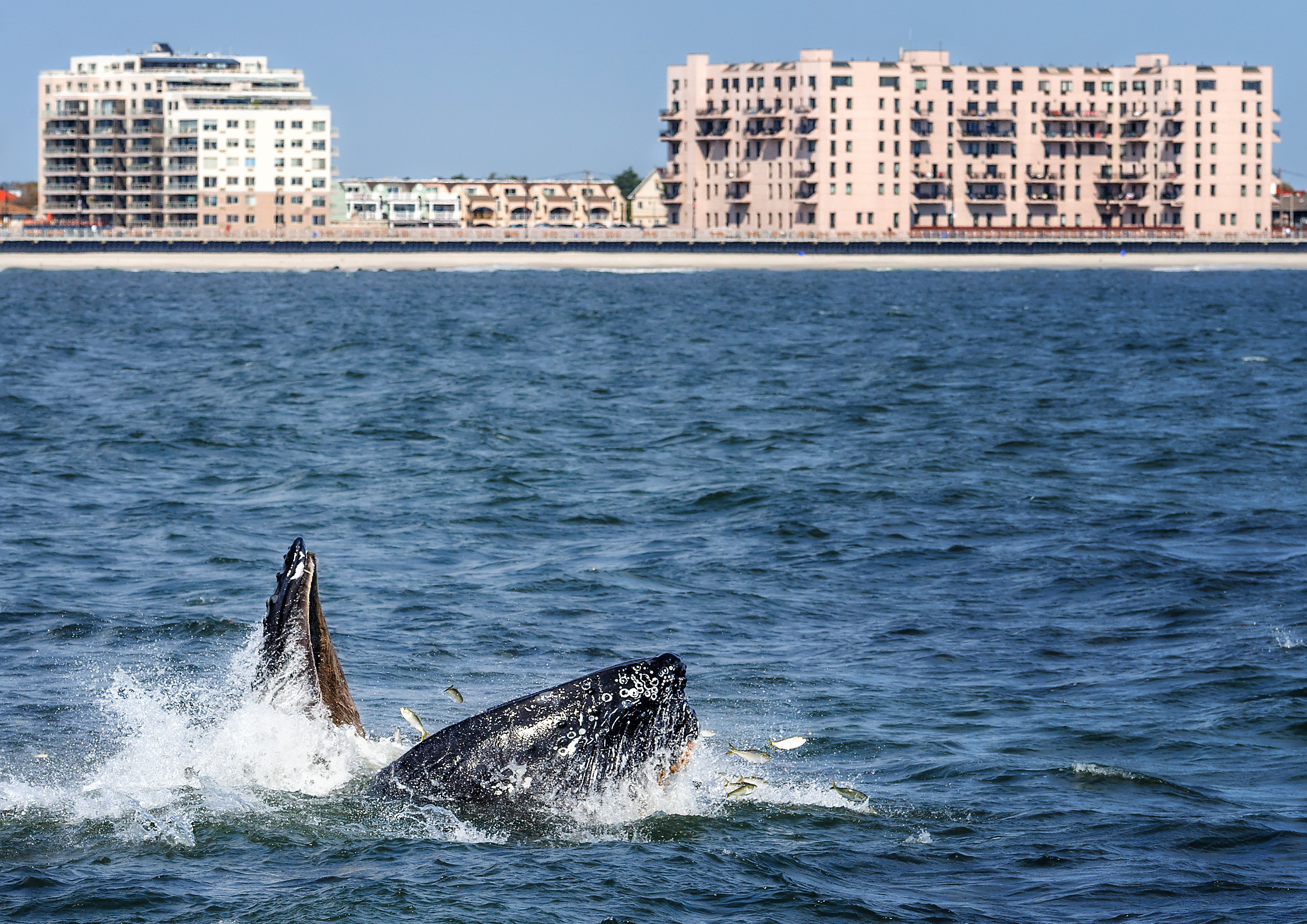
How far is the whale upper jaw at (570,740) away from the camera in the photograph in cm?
1022

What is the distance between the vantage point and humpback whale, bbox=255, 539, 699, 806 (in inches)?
404

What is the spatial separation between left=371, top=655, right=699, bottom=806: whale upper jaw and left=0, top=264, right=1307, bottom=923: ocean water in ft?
1.36

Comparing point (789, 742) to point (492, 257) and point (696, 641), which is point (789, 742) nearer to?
point (696, 641)

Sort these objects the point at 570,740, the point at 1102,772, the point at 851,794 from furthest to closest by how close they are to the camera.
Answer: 1. the point at 1102,772
2. the point at 851,794
3. the point at 570,740

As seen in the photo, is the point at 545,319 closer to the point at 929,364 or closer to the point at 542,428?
the point at 929,364

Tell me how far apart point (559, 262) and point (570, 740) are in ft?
613

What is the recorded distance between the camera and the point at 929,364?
63250 millimetres

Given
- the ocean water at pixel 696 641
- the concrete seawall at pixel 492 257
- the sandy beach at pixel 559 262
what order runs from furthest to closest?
the concrete seawall at pixel 492 257, the sandy beach at pixel 559 262, the ocean water at pixel 696 641

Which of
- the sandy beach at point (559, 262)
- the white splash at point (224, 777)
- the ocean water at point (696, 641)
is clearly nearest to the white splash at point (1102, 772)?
the ocean water at point (696, 641)

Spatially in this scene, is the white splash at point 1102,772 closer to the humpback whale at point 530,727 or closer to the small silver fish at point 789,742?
the small silver fish at point 789,742

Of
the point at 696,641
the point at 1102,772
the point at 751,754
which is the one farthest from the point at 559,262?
the point at 751,754

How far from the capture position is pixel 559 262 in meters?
195

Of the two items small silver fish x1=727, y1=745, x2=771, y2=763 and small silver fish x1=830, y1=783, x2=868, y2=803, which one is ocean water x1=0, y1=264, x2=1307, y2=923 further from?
small silver fish x1=727, y1=745, x2=771, y2=763

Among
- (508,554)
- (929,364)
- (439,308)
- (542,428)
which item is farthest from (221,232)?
(508,554)
